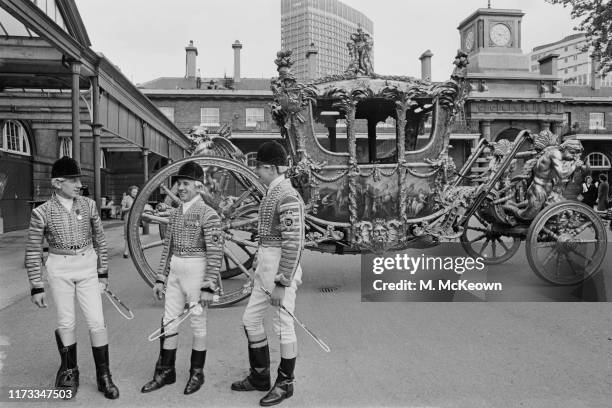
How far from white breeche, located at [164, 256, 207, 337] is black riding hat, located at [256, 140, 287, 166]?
880 millimetres

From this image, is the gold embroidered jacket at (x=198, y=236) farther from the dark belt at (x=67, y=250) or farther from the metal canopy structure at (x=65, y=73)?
the metal canopy structure at (x=65, y=73)

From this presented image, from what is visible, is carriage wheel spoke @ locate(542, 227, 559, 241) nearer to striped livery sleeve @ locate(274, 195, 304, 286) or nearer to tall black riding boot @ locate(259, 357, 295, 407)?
striped livery sleeve @ locate(274, 195, 304, 286)

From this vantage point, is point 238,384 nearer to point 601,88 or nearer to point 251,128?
point 251,128

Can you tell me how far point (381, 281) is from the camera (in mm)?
7465

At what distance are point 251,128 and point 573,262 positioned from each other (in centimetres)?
2788

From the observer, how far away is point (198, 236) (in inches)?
151

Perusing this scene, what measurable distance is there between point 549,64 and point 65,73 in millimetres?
33576

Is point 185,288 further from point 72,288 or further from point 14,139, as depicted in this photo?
point 14,139

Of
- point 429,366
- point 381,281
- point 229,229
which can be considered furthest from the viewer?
point 381,281

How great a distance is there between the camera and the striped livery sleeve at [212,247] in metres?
3.74

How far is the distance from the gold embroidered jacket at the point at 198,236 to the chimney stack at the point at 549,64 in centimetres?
3696

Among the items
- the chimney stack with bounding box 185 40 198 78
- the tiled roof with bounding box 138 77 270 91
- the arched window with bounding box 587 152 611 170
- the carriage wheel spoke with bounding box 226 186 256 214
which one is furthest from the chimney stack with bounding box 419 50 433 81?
the carriage wheel spoke with bounding box 226 186 256 214

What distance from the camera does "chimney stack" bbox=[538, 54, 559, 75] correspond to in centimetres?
3534

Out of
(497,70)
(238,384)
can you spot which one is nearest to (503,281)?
(238,384)
